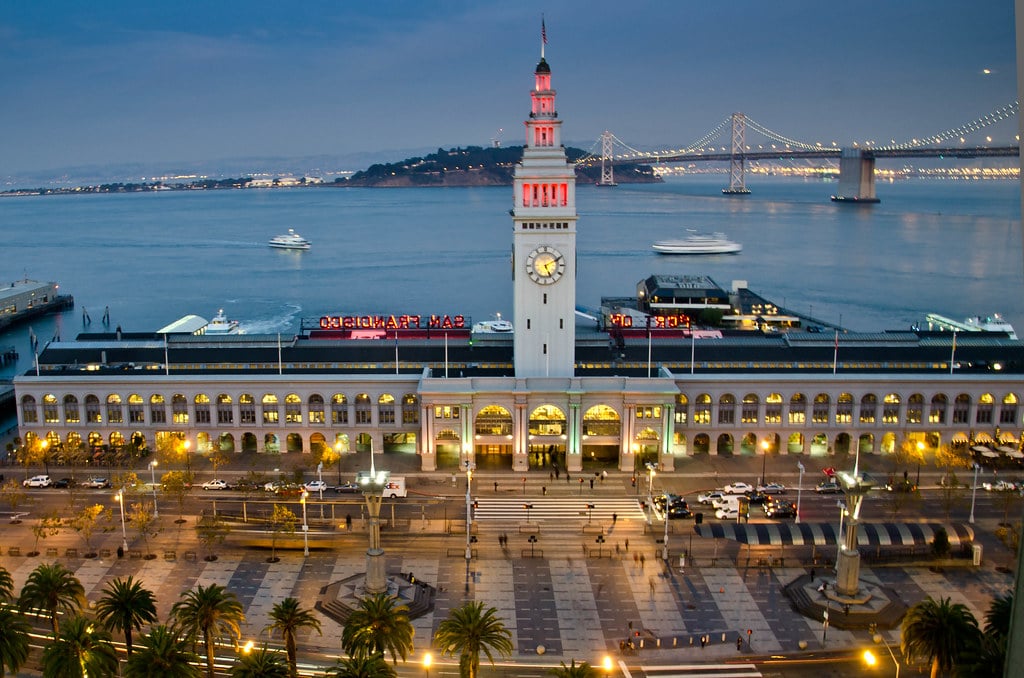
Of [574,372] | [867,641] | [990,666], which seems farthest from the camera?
[574,372]

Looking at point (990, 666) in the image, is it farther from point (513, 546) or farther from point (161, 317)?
point (161, 317)

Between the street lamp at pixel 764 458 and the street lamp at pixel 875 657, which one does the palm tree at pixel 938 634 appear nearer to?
the street lamp at pixel 875 657

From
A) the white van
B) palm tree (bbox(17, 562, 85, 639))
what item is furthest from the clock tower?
palm tree (bbox(17, 562, 85, 639))

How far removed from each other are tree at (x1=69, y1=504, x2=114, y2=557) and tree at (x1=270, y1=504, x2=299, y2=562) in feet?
40.1

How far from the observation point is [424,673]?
51344 millimetres

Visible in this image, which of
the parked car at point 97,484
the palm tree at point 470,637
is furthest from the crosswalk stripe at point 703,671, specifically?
the parked car at point 97,484

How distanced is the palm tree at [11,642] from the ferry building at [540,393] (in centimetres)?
3880

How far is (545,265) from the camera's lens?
82.9 meters

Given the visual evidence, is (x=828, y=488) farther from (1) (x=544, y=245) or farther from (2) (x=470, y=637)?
(2) (x=470, y=637)

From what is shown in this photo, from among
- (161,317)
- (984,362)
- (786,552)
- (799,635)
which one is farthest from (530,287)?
(161,317)

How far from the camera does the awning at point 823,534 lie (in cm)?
6462

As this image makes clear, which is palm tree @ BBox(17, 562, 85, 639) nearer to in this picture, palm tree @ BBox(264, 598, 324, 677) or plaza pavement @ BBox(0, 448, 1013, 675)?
plaza pavement @ BBox(0, 448, 1013, 675)

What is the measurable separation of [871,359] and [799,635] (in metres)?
42.3

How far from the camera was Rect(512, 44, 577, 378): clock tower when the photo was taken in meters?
81.1
